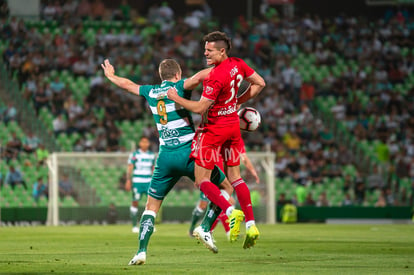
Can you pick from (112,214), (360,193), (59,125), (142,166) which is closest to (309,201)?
(360,193)

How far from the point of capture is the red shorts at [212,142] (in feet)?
35.1

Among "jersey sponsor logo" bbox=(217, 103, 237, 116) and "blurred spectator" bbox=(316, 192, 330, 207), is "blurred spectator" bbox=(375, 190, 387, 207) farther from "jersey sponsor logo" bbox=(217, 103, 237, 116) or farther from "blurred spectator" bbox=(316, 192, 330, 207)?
"jersey sponsor logo" bbox=(217, 103, 237, 116)

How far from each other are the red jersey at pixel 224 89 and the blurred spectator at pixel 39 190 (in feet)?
56.7

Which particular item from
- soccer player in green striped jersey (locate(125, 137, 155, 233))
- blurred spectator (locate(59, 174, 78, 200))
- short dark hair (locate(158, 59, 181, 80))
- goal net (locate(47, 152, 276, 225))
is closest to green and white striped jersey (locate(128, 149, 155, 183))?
soccer player in green striped jersey (locate(125, 137, 155, 233))

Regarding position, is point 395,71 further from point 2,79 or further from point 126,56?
point 2,79

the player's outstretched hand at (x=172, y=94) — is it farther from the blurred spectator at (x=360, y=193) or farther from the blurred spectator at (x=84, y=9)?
the blurred spectator at (x=84, y=9)

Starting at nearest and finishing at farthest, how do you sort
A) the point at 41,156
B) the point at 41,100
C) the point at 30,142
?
the point at 41,156 → the point at 30,142 → the point at 41,100

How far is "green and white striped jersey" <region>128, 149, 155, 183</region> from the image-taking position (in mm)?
22203

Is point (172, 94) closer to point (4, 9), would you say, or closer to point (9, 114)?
point (9, 114)

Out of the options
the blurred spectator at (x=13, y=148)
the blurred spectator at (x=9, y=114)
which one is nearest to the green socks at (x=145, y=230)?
the blurred spectator at (x=13, y=148)

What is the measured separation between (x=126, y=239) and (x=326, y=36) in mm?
23371

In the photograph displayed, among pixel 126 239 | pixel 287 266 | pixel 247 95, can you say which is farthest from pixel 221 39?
pixel 126 239

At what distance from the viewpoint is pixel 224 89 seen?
10758 millimetres

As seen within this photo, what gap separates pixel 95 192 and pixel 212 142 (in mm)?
17427
